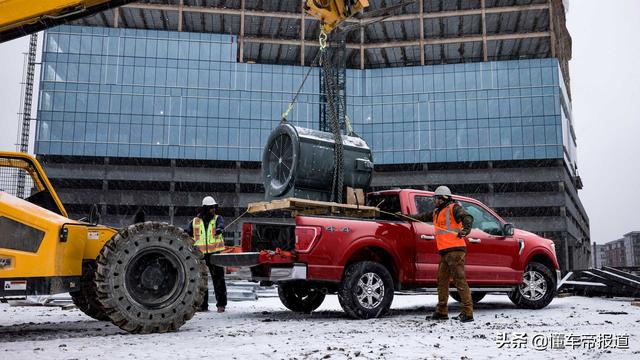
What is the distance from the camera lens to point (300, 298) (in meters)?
9.98

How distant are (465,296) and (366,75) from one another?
59203 mm

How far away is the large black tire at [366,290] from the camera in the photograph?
829cm

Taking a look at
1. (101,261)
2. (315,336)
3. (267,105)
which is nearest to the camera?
(101,261)

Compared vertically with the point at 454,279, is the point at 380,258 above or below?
above

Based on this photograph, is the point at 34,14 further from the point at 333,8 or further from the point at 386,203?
the point at 386,203

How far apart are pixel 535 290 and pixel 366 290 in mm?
3855

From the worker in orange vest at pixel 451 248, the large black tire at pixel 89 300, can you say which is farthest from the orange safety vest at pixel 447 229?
the large black tire at pixel 89 300

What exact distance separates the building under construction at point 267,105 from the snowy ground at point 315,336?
51.1 metres

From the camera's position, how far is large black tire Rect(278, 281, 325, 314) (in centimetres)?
989

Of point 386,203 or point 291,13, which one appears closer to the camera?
point 386,203

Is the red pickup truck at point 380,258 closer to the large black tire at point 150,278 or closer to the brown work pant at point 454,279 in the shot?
the brown work pant at point 454,279

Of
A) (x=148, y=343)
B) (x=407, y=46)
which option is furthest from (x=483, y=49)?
(x=148, y=343)

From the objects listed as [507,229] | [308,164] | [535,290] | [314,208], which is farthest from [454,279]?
[535,290]

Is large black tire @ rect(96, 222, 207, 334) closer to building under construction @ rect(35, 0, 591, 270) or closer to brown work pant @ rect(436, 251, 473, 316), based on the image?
brown work pant @ rect(436, 251, 473, 316)
